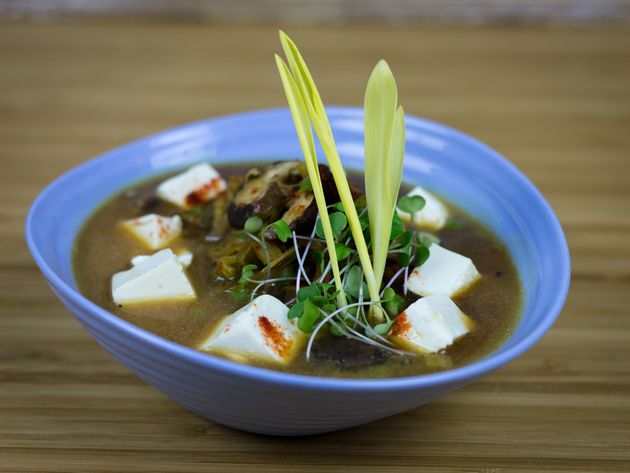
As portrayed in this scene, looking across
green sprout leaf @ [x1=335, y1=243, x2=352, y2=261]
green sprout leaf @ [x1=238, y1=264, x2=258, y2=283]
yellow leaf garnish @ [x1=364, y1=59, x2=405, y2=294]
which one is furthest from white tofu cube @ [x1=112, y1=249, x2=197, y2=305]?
yellow leaf garnish @ [x1=364, y1=59, x2=405, y2=294]

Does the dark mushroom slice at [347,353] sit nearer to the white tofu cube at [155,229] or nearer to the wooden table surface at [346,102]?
the wooden table surface at [346,102]

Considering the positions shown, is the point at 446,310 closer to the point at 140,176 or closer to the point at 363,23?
the point at 140,176

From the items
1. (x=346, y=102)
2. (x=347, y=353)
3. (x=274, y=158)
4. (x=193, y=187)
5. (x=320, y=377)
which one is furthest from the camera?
(x=346, y=102)

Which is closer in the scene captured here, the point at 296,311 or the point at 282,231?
the point at 296,311

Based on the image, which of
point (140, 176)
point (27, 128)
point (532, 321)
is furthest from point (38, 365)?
point (27, 128)

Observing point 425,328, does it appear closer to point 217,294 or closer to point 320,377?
point 320,377

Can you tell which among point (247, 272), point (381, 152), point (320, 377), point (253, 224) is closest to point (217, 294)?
point (247, 272)

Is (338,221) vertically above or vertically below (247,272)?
above
